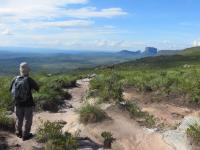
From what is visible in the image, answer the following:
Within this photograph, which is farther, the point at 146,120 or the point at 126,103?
the point at 126,103

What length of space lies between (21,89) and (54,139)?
1.88m

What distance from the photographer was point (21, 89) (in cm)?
1335

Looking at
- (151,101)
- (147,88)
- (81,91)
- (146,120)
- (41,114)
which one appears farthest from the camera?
(81,91)

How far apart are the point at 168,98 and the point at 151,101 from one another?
112 centimetres

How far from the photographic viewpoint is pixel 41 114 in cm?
1897

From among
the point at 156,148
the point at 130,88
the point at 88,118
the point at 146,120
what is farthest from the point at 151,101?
the point at 156,148

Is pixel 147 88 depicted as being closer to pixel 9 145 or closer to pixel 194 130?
pixel 194 130

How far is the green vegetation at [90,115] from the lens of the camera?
53.5 ft

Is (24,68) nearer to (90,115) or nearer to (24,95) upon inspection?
(24,95)

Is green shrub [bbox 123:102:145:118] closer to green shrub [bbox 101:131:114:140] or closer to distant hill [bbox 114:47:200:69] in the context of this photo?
green shrub [bbox 101:131:114:140]

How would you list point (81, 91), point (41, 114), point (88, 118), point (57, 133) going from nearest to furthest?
point (57, 133) < point (88, 118) < point (41, 114) < point (81, 91)

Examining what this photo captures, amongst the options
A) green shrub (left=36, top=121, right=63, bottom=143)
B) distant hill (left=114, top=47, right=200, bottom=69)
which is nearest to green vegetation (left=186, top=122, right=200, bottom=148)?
green shrub (left=36, top=121, right=63, bottom=143)

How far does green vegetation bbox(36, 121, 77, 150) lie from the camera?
12.5 m

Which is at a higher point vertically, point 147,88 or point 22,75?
point 22,75
